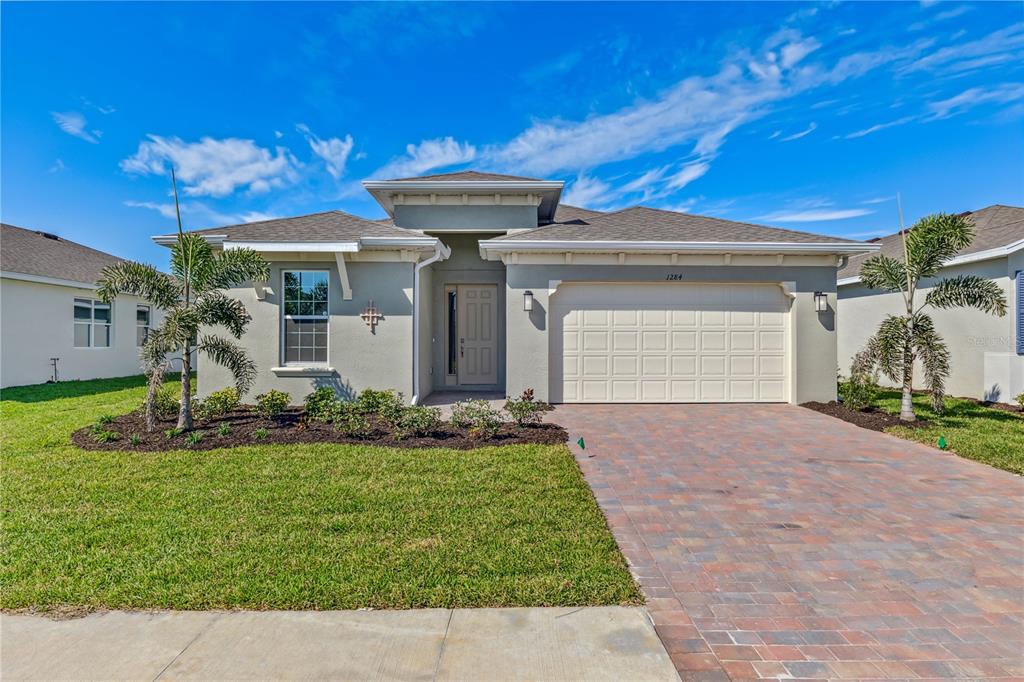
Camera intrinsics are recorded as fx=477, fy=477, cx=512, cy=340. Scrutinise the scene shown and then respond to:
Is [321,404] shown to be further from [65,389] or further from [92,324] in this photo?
[92,324]

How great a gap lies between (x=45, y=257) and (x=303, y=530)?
1670 cm

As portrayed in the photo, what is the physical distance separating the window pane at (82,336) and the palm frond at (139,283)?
9946 millimetres

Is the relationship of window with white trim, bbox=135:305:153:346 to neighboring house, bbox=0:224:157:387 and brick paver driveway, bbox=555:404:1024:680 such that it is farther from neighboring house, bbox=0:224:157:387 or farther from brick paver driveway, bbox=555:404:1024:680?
brick paver driveway, bbox=555:404:1024:680

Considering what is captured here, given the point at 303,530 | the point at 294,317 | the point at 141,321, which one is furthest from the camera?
the point at 141,321

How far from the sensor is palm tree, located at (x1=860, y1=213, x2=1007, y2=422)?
26.0 ft

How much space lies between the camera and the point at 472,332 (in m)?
12.1

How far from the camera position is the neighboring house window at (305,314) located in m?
9.77

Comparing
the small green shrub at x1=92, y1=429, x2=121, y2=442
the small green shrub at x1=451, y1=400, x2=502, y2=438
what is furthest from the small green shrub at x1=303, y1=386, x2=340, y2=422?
the small green shrub at x1=92, y1=429, x2=121, y2=442

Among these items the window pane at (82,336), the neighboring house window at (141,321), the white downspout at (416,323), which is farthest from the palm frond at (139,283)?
the neighboring house window at (141,321)

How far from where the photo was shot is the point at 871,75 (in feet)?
35.0

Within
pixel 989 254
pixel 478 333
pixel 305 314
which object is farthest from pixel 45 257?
pixel 989 254

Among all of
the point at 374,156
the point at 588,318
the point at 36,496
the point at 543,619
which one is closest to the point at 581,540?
the point at 543,619

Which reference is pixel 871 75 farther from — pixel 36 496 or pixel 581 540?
pixel 36 496

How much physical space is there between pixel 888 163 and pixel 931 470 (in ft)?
36.4
